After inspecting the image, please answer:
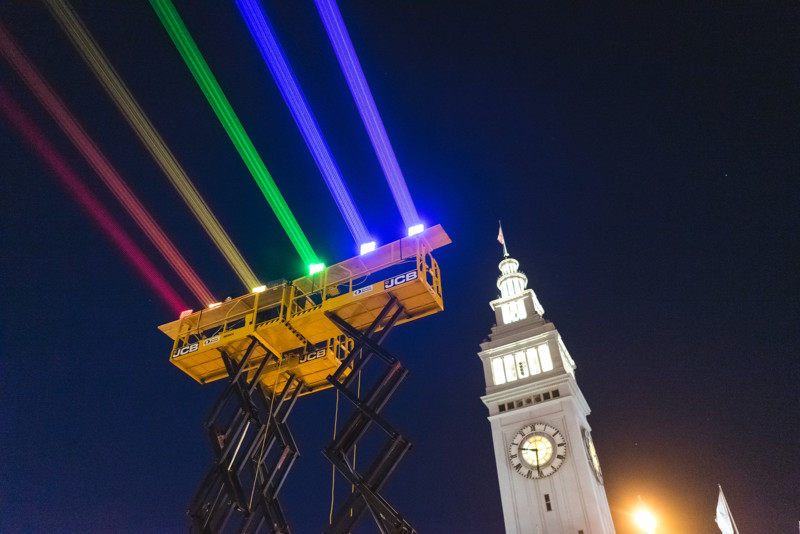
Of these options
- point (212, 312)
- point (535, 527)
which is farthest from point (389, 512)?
point (535, 527)

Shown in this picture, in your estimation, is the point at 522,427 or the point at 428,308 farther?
the point at 522,427

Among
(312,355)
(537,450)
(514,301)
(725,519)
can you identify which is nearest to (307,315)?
(312,355)

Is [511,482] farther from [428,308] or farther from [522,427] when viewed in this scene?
[428,308]

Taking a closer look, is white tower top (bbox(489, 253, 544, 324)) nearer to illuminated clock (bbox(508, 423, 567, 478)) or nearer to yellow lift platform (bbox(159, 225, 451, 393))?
illuminated clock (bbox(508, 423, 567, 478))

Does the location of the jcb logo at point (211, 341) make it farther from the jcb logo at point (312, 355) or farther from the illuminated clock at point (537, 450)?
the illuminated clock at point (537, 450)

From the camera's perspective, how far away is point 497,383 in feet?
152

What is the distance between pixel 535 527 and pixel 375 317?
26.4 m

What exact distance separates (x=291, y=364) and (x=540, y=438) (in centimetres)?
2673

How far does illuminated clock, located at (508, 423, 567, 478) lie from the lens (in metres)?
38.8

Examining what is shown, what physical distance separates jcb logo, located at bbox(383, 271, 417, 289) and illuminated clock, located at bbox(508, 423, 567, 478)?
2777 cm

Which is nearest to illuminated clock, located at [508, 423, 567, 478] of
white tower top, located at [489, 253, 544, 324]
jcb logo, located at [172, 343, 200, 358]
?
white tower top, located at [489, 253, 544, 324]

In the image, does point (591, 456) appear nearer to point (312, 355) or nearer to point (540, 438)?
point (540, 438)

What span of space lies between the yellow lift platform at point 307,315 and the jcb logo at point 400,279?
1.0 inches

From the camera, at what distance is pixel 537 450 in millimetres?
40000
